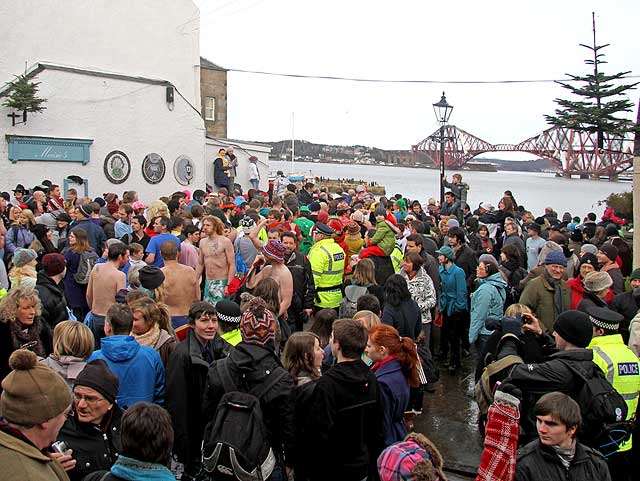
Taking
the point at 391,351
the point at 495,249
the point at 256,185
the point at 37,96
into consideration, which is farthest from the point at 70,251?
the point at 256,185

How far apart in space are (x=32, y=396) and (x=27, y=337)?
2.89 meters

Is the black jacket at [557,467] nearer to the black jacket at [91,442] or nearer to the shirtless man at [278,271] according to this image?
the black jacket at [91,442]

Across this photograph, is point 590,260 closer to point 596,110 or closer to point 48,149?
point 596,110

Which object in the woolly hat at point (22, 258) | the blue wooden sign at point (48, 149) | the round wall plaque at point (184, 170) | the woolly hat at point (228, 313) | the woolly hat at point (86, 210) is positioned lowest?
the woolly hat at point (228, 313)

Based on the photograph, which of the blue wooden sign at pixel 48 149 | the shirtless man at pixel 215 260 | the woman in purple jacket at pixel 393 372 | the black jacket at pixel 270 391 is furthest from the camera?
the blue wooden sign at pixel 48 149

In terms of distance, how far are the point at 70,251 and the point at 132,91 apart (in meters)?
12.9

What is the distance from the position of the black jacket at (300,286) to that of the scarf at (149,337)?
277 centimetres

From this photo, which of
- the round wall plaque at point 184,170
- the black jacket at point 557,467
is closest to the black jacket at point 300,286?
the black jacket at point 557,467

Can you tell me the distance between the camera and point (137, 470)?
9.59 ft

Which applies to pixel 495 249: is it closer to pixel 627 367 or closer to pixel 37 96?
pixel 627 367

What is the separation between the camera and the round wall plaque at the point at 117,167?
1869 cm

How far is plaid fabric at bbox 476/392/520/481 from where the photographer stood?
3.86m

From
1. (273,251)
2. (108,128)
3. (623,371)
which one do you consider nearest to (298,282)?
(273,251)

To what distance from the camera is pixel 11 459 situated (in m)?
2.45
